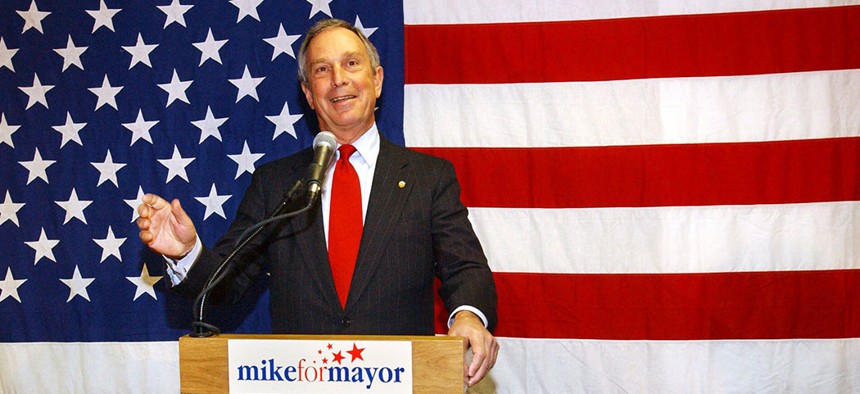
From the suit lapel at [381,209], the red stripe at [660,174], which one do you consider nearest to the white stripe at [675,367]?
the red stripe at [660,174]

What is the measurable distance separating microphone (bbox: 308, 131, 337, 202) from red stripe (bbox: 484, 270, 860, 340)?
118 cm

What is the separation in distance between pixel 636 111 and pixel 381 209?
1.06m

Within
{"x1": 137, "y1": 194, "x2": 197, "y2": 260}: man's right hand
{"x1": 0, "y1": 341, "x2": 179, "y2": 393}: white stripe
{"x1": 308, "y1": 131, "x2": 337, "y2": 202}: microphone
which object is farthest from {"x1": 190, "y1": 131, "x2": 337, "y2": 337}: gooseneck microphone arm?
{"x1": 0, "y1": 341, "x2": 179, "y2": 393}: white stripe

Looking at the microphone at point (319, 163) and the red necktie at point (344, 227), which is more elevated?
the microphone at point (319, 163)

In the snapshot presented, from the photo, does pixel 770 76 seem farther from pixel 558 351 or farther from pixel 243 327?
pixel 243 327

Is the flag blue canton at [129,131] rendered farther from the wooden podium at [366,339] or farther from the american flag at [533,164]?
the wooden podium at [366,339]

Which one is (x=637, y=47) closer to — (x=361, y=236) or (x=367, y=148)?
(x=367, y=148)

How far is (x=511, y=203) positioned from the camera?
244 cm

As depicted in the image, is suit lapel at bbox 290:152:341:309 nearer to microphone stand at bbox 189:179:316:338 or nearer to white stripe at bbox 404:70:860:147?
microphone stand at bbox 189:179:316:338

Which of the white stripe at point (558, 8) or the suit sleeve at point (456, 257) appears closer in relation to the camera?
the suit sleeve at point (456, 257)

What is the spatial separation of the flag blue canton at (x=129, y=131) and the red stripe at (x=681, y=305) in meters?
0.76

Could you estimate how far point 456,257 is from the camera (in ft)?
5.73

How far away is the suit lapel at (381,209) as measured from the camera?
67.4 inches

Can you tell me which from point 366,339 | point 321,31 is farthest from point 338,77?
point 366,339
